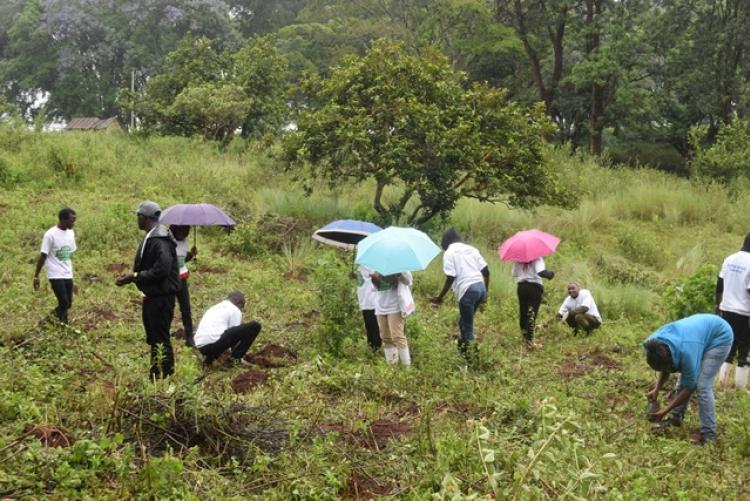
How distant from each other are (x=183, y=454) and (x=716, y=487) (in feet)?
11.3

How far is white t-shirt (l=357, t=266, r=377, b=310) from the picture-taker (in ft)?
Result: 25.6

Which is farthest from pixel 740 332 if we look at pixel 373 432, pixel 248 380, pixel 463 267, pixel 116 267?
pixel 116 267

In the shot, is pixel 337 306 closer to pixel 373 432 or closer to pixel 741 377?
pixel 373 432

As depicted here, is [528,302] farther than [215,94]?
No

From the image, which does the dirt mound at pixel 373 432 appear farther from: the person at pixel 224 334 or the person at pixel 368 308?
the person at pixel 368 308

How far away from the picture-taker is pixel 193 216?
869 cm

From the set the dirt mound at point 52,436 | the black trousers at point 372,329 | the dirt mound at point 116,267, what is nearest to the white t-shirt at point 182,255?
the black trousers at point 372,329

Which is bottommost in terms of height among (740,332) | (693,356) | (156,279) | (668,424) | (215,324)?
(668,424)

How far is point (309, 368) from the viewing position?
6.02 m

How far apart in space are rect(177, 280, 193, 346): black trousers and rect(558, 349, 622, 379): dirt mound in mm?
4127

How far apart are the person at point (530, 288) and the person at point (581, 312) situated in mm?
795

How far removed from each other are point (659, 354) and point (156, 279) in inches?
158

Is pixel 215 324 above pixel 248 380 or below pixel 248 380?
above

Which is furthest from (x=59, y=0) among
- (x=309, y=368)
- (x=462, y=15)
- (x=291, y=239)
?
(x=309, y=368)
